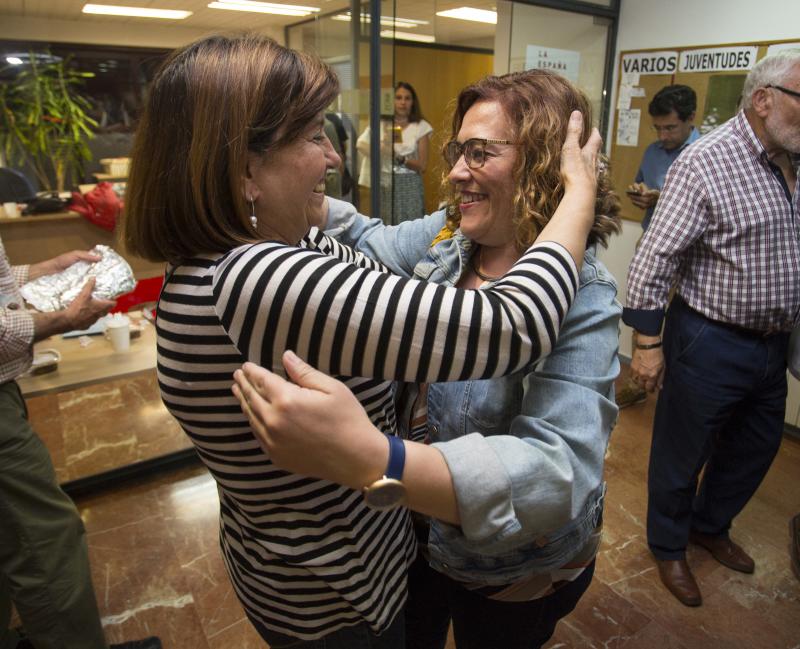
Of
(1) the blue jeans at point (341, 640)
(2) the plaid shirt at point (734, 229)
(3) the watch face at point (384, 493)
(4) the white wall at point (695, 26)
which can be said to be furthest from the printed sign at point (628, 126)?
(3) the watch face at point (384, 493)

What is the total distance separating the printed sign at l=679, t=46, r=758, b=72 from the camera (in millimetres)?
3088

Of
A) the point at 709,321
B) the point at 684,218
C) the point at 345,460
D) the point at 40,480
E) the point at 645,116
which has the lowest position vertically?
the point at 40,480

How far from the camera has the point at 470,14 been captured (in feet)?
15.1

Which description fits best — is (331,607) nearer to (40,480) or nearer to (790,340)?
(40,480)

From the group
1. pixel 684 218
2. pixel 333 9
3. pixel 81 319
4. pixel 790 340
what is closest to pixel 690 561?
pixel 790 340

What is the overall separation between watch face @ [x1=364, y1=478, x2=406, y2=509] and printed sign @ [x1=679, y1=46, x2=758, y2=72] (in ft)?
11.2

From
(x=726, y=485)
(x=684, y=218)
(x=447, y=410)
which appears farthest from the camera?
(x=726, y=485)

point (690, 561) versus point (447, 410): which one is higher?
point (447, 410)

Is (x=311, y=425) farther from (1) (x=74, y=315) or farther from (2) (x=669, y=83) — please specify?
(2) (x=669, y=83)

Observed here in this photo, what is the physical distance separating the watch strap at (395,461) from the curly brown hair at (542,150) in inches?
21.1

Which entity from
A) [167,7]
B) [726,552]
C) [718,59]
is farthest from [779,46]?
[167,7]

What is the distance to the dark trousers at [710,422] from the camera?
2016mm

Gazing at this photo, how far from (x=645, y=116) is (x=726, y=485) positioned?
243 cm

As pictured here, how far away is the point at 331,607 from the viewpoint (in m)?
0.93
